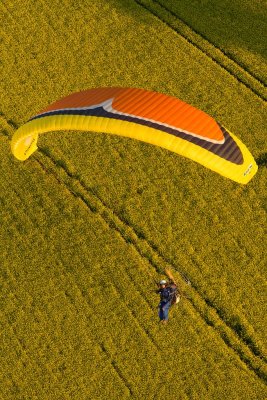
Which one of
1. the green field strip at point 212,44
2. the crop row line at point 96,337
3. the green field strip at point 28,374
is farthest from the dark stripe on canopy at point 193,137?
the green field strip at point 28,374

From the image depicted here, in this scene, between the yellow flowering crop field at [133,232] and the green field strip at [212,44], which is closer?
the yellow flowering crop field at [133,232]

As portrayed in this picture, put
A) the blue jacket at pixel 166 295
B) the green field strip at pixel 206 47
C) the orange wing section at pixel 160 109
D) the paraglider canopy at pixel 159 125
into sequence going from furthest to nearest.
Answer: the green field strip at pixel 206 47
the blue jacket at pixel 166 295
the orange wing section at pixel 160 109
the paraglider canopy at pixel 159 125

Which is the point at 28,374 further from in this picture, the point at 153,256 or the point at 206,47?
the point at 206,47

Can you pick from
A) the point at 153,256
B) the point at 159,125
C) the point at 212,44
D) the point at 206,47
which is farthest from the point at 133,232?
the point at 212,44

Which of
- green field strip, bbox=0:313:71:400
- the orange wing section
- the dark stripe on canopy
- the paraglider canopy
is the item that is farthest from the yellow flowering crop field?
the orange wing section

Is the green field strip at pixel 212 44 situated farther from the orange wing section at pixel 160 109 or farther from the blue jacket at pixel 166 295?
the blue jacket at pixel 166 295
